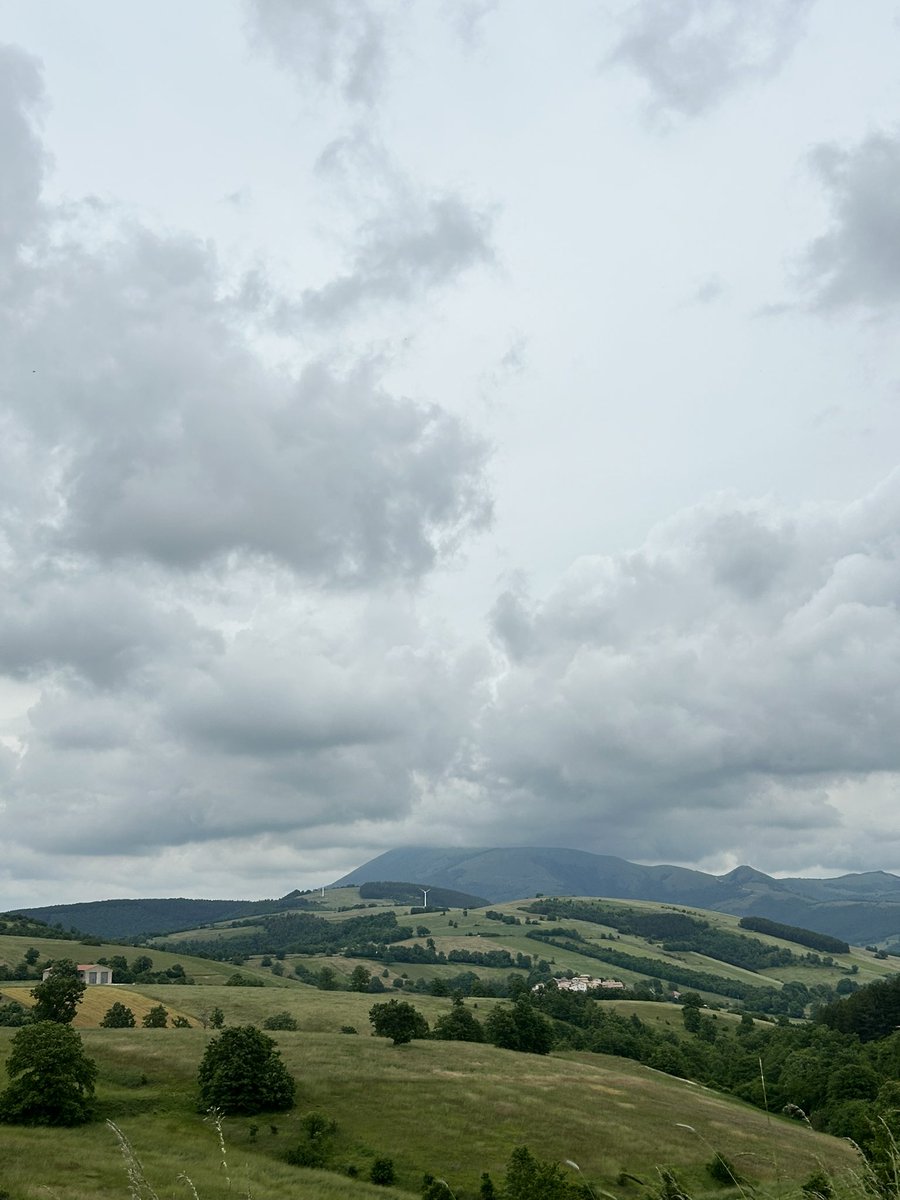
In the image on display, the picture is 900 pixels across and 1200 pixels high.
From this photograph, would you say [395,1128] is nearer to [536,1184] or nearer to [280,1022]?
[536,1184]

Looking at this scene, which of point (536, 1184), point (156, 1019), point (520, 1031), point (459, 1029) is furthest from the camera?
point (459, 1029)

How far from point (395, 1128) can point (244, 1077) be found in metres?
17.1

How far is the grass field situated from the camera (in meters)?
60.9

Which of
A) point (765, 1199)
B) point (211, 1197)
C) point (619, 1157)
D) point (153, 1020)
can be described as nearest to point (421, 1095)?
point (619, 1157)

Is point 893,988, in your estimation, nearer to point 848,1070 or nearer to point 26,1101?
point 848,1070

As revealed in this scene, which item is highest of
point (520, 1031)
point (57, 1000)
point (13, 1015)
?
point (57, 1000)

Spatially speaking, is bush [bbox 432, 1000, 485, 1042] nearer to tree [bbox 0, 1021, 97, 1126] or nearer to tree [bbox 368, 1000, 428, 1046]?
tree [bbox 368, 1000, 428, 1046]

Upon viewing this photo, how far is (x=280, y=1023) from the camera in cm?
14362

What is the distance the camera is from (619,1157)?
250ft

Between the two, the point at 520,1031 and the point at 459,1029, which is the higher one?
the point at 520,1031

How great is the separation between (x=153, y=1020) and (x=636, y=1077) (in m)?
77.1

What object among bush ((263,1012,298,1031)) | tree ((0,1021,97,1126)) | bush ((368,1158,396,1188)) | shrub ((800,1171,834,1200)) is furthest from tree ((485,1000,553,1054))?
shrub ((800,1171,834,1200))

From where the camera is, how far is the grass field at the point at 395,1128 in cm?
6094

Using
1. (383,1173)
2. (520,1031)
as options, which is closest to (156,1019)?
(520,1031)
